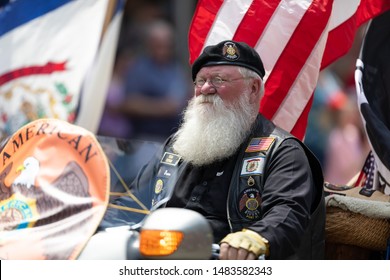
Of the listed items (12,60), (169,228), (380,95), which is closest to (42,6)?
(12,60)

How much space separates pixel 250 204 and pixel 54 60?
3158 millimetres

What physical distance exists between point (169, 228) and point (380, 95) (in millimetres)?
2433

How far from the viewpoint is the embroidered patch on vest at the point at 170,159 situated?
4.53 meters

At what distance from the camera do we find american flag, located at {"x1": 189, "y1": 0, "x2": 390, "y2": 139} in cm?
529

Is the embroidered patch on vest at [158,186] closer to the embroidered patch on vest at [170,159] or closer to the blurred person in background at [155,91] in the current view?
the embroidered patch on vest at [170,159]

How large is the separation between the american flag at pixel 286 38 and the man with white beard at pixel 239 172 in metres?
0.74

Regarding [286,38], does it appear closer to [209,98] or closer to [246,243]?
[209,98]

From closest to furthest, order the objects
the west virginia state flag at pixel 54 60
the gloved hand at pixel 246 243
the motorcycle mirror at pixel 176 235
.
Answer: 1. the motorcycle mirror at pixel 176 235
2. the gloved hand at pixel 246 243
3. the west virginia state flag at pixel 54 60

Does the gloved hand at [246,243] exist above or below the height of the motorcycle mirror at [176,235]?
below

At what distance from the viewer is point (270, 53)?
5.34 metres

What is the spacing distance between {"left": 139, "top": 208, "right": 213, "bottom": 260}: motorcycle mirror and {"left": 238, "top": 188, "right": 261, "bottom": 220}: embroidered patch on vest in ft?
3.07

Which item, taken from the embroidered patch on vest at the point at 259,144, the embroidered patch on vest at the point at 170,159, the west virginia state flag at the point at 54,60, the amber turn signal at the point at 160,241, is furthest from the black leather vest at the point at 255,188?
the west virginia state flag at the point at 54,60
